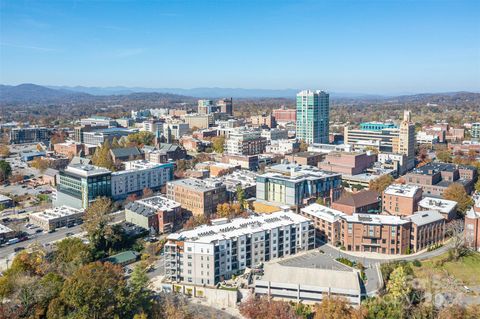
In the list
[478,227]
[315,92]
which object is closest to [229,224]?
[478,227]

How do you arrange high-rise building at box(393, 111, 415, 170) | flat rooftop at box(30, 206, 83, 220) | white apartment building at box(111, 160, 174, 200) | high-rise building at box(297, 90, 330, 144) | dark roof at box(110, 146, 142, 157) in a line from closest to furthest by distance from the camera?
flat rooftop at box(30, 206, 83, 220), white apartment building at box(111, 160, 174, 200), high-rise building at box(393, 111, 415, 170), dark roof at box(110, 146, 142, 157), high-rise building at box(297, 90, 330, 144)

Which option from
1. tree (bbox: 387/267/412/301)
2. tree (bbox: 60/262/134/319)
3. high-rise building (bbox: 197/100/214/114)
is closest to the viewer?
tree (bbox: 60/262/134/319)

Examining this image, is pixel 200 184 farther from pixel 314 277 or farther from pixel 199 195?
pixel 314 277

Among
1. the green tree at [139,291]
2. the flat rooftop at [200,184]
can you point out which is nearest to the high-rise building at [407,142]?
the flat rooftop at [200,184]

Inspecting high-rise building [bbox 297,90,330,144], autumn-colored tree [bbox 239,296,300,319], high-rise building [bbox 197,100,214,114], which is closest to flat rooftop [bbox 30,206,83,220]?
autumn-colored tree [bbox 239,296,300,319]

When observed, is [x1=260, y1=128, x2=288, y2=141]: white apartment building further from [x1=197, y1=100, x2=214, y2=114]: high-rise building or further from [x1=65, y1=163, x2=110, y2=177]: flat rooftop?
[x1=197, y1=100, x2=214, y2=114]: high-rise building

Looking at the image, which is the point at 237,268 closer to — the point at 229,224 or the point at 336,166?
the point at 229,224
